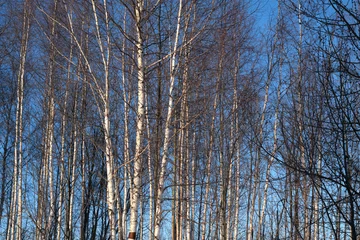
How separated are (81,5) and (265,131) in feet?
19.7

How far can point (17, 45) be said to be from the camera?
40.4ft

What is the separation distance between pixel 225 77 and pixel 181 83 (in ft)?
9.22

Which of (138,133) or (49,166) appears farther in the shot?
(49,166)

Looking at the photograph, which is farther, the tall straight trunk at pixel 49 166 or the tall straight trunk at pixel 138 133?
the tall straight trunk at pixel 49 166

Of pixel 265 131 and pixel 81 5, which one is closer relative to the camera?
pixel 81 5

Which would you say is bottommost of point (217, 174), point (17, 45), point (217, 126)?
point (217, 174)

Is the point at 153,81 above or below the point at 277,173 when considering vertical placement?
above

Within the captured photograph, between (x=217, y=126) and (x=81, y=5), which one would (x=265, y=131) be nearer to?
(x=217, y=126)

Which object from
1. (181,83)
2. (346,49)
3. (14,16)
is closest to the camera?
(346,49)

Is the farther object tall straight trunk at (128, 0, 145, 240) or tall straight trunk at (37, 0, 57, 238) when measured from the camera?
tall straight trunk at (37, 0, 57, 238)

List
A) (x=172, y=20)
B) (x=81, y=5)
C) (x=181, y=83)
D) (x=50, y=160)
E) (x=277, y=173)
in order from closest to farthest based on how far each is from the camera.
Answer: (x=81, y=5), (x=172, y=20), (x=181, y=83), (x=50, y=160), (x=277, y=173)

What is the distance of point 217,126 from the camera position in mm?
11297

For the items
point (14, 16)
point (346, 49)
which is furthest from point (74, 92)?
point (346, 49)

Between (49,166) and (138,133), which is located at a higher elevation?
(49,166)
